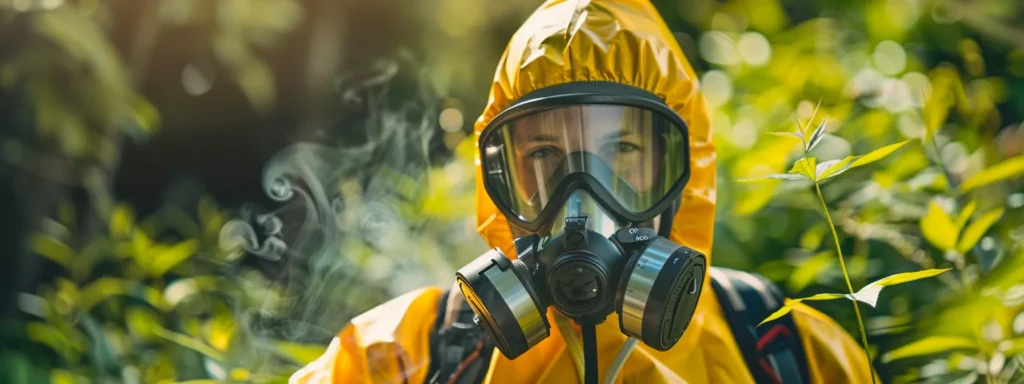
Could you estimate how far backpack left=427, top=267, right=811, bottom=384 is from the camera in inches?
64.6

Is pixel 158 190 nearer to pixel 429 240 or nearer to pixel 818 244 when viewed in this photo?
pixel 429 240

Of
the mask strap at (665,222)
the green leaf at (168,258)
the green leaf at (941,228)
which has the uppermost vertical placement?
the green leaf at (168,258)

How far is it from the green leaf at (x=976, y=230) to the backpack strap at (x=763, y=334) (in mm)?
336

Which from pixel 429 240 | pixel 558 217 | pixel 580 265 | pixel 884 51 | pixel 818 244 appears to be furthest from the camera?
pixel 429 240

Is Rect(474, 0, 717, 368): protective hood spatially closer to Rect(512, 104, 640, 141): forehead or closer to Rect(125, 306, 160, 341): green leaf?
Rect(512, 104, 640, 141): forehead

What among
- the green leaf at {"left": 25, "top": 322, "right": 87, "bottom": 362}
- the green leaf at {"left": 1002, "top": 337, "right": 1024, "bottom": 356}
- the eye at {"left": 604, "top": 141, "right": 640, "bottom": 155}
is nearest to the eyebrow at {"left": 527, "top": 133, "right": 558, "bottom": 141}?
the eye at {"left": 604, "top": 141, "right": 640, "bottom": 155}

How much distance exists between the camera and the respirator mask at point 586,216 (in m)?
1.50

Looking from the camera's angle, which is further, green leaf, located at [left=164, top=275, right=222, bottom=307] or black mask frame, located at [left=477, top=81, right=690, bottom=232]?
green leaf, located at [left=164, top=275, right=222, bottom=307]

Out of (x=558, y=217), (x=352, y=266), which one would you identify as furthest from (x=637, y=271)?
(x=352, y=266)

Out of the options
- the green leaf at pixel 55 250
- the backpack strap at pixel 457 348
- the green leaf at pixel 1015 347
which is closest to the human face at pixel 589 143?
the backpack strap at pixel 457 348

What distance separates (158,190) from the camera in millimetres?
4613

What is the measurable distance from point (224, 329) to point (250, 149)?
2.16m

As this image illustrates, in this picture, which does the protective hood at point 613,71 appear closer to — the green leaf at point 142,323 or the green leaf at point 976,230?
the green leaf at point 976,230

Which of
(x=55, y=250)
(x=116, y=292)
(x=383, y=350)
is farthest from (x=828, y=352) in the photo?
(x=55, y=250)
